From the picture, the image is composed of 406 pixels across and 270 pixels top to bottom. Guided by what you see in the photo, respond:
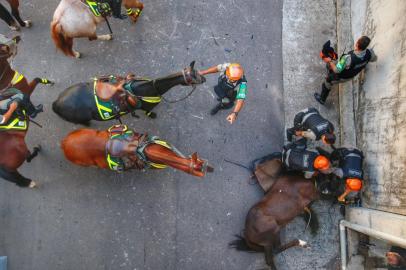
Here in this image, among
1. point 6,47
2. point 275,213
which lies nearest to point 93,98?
point 6,47

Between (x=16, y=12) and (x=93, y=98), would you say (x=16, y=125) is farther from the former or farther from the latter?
(x=16, y=12)

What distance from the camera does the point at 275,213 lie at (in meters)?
4.91

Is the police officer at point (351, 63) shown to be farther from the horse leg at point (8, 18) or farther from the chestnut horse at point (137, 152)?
the horse leg at point (8, 18)

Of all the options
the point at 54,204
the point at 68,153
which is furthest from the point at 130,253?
the point at 68,153

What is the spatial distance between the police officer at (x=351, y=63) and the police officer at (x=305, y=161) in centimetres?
119

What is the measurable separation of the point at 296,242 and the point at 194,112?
100 inches

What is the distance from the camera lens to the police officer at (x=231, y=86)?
→ 454 centimetres

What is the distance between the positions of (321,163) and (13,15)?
5278 mm

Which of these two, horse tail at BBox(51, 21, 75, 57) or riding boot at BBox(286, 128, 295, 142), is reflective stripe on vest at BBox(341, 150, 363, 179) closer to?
riding boot at BBox(286, 128, 295, 142)

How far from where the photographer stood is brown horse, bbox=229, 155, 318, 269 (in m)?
4.86

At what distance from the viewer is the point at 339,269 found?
213 inches

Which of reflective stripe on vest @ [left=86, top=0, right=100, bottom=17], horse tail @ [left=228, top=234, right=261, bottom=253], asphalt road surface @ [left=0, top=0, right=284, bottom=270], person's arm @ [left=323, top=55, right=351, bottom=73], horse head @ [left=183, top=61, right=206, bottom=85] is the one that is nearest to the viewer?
horse head @ [left=183, top=61, right=206, bottom=85]

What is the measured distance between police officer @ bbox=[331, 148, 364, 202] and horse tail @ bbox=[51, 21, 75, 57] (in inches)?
169

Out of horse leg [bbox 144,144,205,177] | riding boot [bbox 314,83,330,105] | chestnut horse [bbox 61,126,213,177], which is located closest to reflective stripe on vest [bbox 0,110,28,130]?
chestnut horse [bbox 61,126,213,177]
